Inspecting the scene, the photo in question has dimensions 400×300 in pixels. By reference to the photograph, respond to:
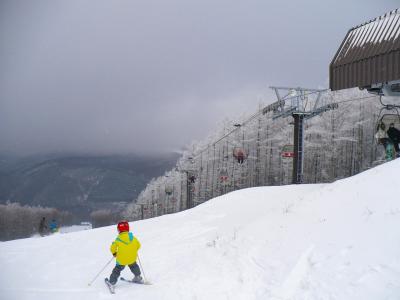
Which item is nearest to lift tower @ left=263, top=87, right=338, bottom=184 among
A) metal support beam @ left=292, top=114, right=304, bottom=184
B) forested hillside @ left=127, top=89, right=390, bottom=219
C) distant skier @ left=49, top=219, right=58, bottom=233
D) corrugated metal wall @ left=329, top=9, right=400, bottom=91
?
metal support beam @ left=292, top=114, right=304, bottom=184

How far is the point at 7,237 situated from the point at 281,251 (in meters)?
129

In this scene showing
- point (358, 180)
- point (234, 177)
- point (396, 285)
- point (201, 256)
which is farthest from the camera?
point (234, 177)

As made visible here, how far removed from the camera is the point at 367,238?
7.25 meters

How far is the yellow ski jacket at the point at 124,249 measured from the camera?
9016 mm

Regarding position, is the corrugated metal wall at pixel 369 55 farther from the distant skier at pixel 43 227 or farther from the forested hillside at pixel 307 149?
the distant skier at pixel 43 227

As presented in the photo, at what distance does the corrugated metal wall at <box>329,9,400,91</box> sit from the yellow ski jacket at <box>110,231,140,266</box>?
1187 centimetres

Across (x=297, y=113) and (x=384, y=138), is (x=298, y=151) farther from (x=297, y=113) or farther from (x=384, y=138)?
(x=384, y=138)

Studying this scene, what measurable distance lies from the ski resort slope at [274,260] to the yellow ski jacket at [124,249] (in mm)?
576

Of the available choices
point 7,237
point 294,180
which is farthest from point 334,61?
point 7,237

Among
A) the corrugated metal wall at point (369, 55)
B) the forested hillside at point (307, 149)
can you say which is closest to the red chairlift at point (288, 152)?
the corrugated metal wall at point (369, 55)

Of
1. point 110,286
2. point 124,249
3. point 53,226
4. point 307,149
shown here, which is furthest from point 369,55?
point 307,149

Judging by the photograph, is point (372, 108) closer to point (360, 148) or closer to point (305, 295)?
point (360, 148)

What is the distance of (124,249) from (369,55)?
1290cm

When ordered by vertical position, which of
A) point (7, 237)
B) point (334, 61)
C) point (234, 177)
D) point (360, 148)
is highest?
point (334, 61)
